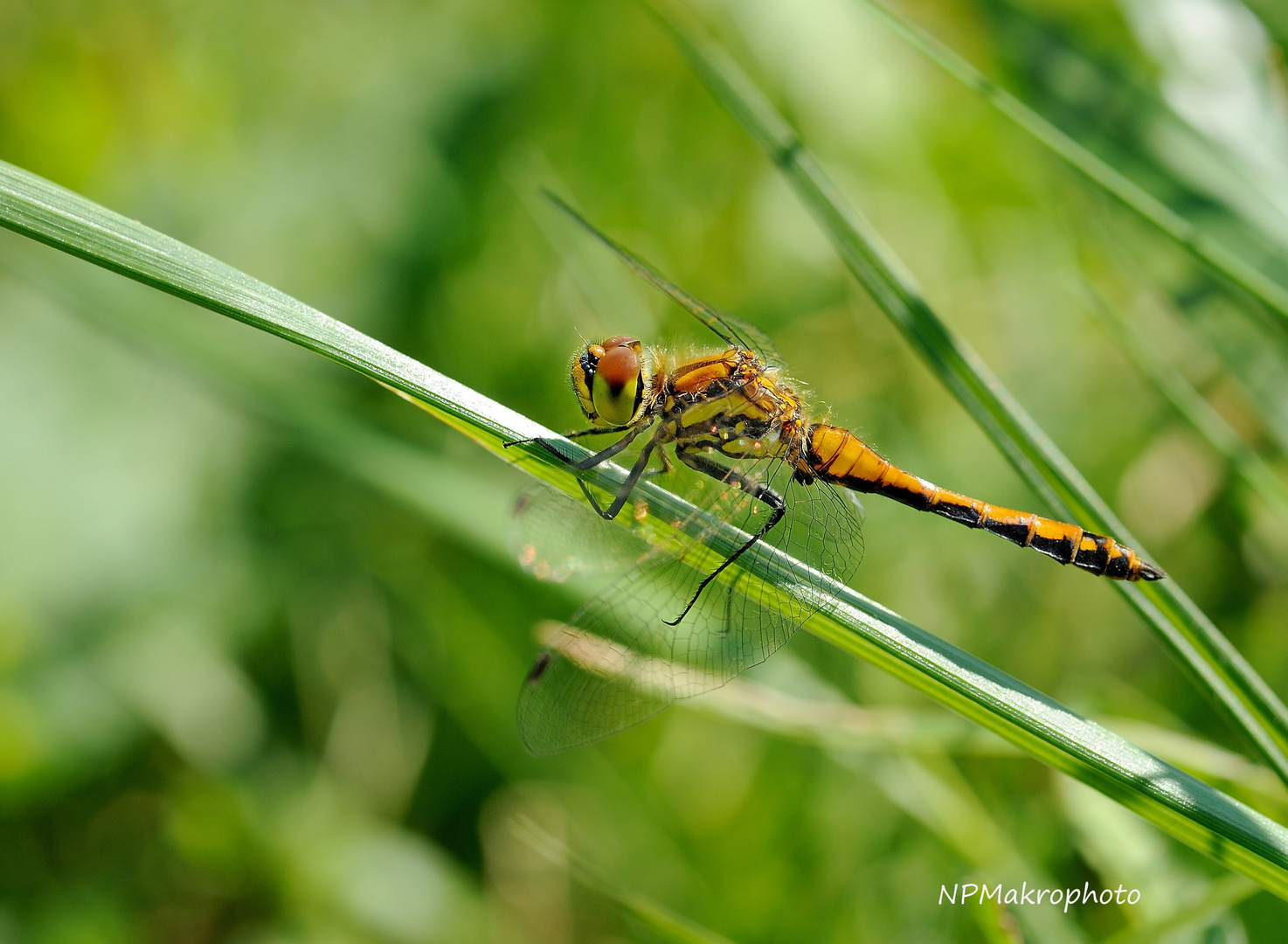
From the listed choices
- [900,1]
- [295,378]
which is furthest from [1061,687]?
[900,1]

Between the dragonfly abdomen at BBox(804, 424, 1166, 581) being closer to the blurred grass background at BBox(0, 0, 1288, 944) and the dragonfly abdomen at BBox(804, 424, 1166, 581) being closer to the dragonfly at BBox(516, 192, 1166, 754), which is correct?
the dragonfly at BBox(516, 192, 1166, 754)

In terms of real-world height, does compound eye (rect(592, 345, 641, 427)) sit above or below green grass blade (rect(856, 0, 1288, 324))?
below

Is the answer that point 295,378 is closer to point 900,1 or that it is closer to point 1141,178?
point 1141,178

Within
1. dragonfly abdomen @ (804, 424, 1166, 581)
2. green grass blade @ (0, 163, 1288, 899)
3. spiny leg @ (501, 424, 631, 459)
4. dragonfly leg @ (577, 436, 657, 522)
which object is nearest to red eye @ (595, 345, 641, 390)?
spiny leg @ (501, 424, 631, 459)

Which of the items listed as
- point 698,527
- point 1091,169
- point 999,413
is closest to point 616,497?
point 698,527

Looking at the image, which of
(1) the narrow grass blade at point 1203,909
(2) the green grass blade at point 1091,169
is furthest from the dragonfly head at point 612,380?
(1) the narrow grass blade at point 1203,909

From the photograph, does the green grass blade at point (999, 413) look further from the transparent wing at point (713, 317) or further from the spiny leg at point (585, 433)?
the spiny leg at point (585, 433)
